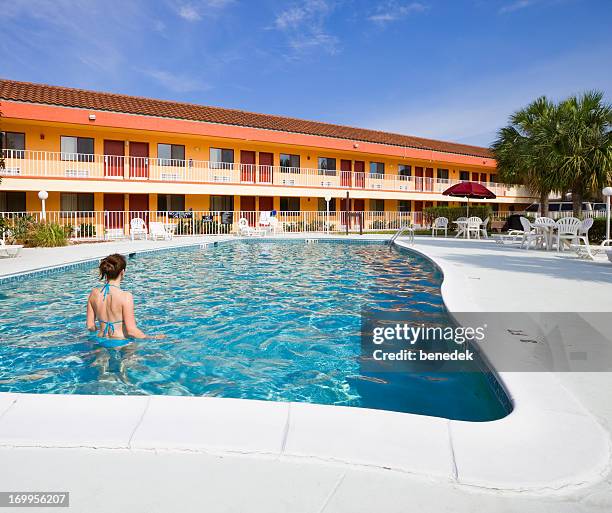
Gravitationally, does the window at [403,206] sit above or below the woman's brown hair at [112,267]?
above

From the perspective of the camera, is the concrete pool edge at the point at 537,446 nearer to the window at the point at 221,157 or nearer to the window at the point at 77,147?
the window at the point at 77,147

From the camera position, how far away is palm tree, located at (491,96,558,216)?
19250 millimetres

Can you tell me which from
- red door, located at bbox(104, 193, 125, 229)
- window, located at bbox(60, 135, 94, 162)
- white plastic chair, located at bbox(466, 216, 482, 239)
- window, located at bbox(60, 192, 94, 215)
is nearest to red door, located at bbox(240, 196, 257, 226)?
red door, located at bbox(104, 193, 125, 229)

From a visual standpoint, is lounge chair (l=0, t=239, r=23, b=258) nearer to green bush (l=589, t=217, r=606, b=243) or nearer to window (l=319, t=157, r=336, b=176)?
green bush (l=589, t=217, r=606, b=243)

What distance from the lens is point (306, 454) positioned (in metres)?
2.22

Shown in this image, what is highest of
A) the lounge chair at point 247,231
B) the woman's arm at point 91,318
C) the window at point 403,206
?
the window at point 403,206

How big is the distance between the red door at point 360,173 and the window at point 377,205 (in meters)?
2.50

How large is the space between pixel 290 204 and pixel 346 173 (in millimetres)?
4288

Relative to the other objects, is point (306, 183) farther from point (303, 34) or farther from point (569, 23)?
point (569, 23)

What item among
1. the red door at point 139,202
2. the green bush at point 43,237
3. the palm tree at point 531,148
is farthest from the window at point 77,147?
the palm tree at point 531,148

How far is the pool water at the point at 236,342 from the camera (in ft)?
12.8

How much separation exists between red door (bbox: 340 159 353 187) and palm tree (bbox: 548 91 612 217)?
1364 cm

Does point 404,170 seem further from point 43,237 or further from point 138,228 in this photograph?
point 43,237

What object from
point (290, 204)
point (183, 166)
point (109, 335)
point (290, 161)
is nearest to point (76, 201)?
point (183, 166)
